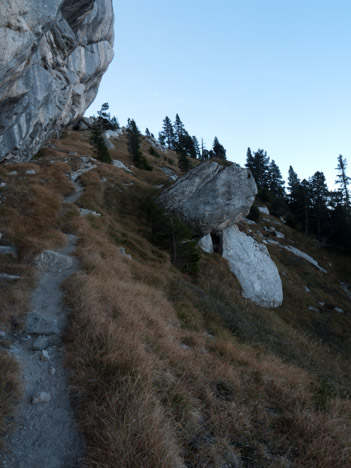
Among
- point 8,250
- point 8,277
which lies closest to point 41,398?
point 8,277

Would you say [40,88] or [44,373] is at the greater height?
[40,88]

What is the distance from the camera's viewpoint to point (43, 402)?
4512 millimetres

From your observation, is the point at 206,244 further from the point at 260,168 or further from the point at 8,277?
the point at 260,168

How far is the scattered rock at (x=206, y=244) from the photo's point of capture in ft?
85.3

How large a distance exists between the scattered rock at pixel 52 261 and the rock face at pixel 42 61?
11.3 m

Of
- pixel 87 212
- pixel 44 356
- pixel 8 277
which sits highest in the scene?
pixel 87 212

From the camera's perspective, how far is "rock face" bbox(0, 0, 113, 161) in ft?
45.7

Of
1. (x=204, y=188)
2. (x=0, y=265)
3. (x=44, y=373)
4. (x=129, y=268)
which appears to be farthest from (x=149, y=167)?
(x=44, y=373)

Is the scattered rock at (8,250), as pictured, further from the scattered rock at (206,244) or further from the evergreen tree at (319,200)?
the evergreen tree at (319,200)

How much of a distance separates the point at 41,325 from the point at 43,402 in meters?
2.65

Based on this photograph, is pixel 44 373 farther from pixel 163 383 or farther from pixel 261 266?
pixel 261 266

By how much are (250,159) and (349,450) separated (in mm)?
86036

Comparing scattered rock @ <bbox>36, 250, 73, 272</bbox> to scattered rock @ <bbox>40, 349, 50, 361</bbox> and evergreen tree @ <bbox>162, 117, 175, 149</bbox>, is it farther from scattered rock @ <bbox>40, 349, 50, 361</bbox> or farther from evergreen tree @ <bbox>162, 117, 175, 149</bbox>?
evergreen tree @ <bbox>162, 117, 175, 149</bbox>

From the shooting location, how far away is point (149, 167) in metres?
49.0
